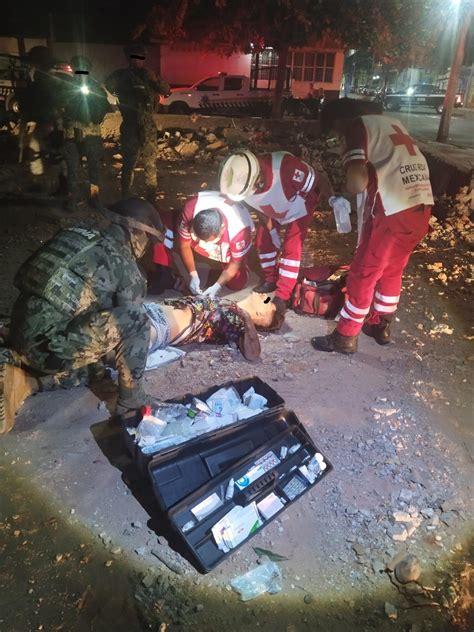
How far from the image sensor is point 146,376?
3131mm

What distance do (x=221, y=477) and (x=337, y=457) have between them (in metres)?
0.78

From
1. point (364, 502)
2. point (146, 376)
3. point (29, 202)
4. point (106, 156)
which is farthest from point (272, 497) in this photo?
point (106, 156)

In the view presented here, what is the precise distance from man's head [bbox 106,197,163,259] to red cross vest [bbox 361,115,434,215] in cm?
150

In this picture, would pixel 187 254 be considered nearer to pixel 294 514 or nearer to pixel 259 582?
pixel 294 514

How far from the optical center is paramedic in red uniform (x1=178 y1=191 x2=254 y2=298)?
3541 mm

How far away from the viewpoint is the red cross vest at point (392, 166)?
10.2 ft

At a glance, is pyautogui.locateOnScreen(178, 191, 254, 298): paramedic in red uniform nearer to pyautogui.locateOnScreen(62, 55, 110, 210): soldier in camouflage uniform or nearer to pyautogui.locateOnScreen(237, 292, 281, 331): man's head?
pyautogui.locateOnScreen(237, 292, 281, 331): man's head

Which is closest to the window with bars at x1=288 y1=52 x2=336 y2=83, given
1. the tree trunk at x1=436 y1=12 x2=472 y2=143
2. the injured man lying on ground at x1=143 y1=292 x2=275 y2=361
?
the tree trunk at x1=436 y1=12 x2=472 y2=143

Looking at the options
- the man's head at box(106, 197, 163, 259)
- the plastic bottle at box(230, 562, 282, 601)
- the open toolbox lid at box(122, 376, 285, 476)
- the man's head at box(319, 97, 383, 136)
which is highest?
the man's head at box(319, 97, 383, 136)

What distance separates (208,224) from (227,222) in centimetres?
31

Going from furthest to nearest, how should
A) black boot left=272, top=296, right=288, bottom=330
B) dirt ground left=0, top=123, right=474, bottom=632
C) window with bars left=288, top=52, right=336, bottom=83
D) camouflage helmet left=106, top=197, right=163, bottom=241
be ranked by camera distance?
window with bars left=288, top=52, right=336, bottom=83, black boot left=272, top=296, right=288, bottom=330, camouflage helmet left=106, top=197, right=163, bottom=241, dirt ground left=0, top=123, right=474, bottom=632

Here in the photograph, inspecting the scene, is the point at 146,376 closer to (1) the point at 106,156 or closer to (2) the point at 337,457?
(2) the point at 337,457

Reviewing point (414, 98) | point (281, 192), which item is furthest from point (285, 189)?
point (414, 98)

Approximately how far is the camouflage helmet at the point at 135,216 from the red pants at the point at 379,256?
145 cm
